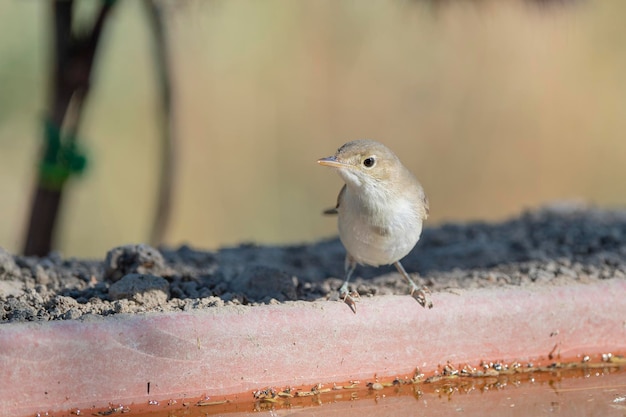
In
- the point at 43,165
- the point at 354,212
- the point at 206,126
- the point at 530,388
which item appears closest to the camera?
the point at 530,388

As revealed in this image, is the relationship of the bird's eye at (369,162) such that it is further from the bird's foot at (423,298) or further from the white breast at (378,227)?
the bird's foot at (423,298)

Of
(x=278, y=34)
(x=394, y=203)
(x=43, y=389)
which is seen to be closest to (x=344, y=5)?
(x=278, y=34)

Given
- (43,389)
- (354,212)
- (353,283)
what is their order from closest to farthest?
(43,389) < (354,212) < (353,283)

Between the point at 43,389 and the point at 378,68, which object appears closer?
the point at 43,389

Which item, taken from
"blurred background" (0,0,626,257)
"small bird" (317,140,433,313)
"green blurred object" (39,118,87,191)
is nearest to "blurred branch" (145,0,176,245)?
"green blurred object" (39,118,87,191)

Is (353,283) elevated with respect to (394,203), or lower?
lower

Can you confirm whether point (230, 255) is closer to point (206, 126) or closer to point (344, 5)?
point (206, 126)
